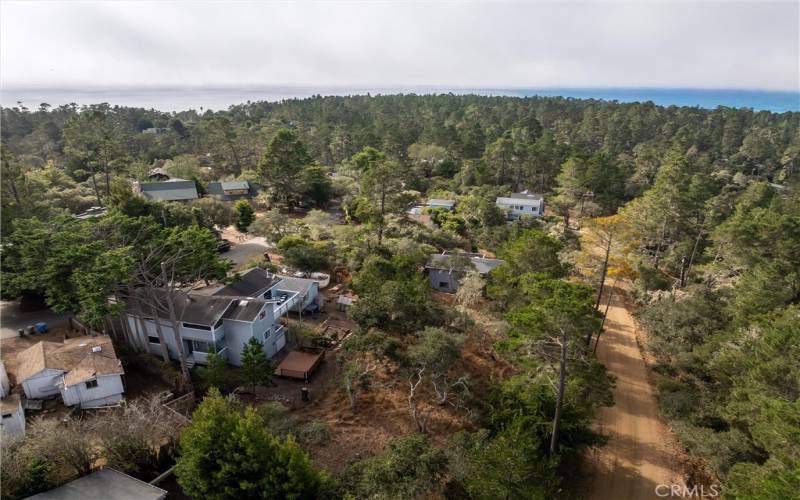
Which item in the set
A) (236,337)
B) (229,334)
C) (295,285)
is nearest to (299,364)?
(236,337)

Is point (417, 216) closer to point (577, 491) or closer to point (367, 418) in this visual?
point (367, 418)

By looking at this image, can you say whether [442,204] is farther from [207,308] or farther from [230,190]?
[207,308]

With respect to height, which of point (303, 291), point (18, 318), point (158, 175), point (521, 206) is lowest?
point (521, 206)

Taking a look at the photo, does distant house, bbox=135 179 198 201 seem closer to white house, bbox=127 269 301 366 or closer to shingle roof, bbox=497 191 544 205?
white house, bbox=127 269 301 366

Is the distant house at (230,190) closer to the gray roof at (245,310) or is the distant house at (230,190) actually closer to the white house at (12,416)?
the gray roof at (245,310)

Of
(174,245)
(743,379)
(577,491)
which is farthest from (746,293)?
(174,245)

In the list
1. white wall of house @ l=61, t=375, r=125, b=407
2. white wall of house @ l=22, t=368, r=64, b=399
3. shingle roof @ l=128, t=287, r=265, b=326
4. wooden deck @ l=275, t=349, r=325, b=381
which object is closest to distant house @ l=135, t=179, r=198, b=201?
shingle roof @ l=128, t=287, r=265, b=326
